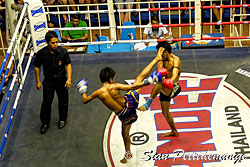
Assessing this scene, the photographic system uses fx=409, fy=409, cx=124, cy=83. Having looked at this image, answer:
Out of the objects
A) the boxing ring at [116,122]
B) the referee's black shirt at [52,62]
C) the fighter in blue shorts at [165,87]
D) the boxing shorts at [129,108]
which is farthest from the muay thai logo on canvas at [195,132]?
the referee's black shirt at [52,62]

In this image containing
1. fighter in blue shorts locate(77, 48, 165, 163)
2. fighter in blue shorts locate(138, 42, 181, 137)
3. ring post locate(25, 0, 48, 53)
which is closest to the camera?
fighter in blue shorts locate(77, 48, 165, 163)

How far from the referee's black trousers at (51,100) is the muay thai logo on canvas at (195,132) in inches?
26.9

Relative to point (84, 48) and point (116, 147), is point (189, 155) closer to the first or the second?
point (116, 147)

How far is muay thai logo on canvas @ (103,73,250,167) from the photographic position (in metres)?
5.29

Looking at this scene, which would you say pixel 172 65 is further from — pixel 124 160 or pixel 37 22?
pixel 37 22

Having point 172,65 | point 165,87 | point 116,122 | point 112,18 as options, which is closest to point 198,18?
point 112,18

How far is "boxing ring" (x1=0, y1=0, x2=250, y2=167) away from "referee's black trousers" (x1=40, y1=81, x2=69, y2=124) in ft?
0.59

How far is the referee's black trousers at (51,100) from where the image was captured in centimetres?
570

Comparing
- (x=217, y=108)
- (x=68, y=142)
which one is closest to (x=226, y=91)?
(x=217, y=108)

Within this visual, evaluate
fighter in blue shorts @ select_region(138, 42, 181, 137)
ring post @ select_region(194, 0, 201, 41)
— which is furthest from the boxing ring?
fighter in blue shorts @ select_region(138, 42, 181, 137)

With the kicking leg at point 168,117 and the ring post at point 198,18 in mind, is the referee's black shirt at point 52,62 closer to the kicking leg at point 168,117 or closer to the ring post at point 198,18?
A: the kicking leg at point 168,117

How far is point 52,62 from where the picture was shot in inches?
220

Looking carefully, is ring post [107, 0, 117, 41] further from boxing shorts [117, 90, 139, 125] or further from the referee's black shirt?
boxing shorts [117, 90, 139, 125]

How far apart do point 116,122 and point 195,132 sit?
113 centimetres
